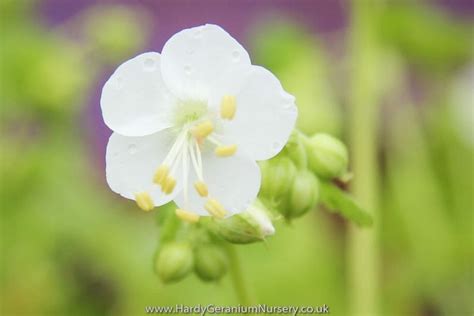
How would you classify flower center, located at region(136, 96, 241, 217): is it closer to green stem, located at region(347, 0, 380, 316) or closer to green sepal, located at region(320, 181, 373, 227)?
green sepal, located at region(320, 181, 373, 227)

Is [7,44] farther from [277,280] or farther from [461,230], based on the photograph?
[461,230]

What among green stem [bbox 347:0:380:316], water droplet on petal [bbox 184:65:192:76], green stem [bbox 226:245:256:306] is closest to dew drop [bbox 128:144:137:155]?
water droplet on petal [bbox 184:65:192:76]

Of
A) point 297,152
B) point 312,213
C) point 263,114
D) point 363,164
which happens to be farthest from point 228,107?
point 312,213

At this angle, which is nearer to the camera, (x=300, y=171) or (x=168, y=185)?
(x=168, y=185)

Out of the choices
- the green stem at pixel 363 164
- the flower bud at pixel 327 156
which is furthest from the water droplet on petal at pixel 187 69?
the green stem at pixel 363 164

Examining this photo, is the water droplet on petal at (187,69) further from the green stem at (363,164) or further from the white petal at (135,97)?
the green stem at (363,164)

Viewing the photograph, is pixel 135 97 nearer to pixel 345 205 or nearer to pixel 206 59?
pixel 206 59

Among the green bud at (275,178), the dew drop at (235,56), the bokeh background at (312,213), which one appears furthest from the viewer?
the bokeh background at (312,213)
